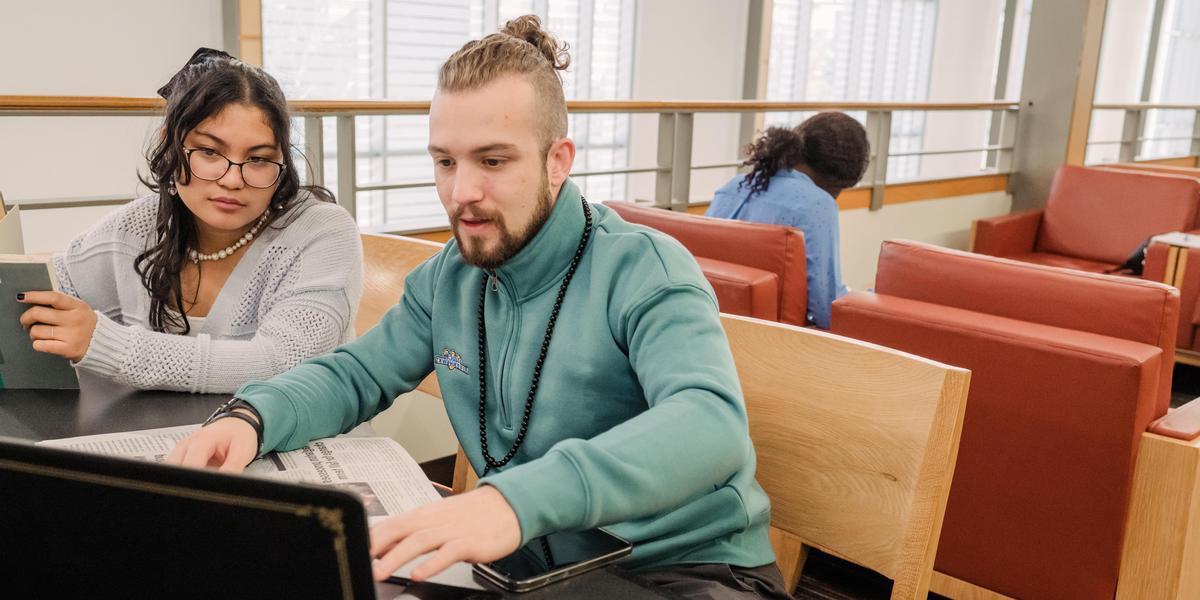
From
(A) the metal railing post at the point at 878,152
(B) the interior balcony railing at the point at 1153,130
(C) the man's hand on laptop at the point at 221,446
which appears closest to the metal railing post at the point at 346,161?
(C) the man's hand on laptop at the point at 221,446

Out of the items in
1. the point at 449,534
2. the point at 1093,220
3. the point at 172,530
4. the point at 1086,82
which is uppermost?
the point at 1086,82

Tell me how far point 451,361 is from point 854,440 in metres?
0.50

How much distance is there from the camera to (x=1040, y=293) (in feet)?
7.11

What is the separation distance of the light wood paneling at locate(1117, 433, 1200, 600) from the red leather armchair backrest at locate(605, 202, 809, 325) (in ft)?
3.10

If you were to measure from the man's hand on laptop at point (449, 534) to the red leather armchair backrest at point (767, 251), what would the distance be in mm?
1893

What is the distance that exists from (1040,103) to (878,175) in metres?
1.92

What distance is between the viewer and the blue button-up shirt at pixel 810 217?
314 centimetres

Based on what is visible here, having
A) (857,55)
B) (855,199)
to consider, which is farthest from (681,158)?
(857,55)

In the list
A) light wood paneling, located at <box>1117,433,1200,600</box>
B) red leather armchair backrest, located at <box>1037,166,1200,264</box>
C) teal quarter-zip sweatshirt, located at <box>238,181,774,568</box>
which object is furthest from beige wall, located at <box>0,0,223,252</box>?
red leather armchair backrest, located at <box>1037,166,1200,264</box>

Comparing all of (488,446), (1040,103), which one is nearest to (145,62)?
(488,446)

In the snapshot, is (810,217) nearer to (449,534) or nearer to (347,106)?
(347,106)

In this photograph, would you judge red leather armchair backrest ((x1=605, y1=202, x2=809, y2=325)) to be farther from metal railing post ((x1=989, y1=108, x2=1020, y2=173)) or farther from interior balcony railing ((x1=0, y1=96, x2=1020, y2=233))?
metal railing post ((x1=989, y1=108, x2=1020, y2=173))

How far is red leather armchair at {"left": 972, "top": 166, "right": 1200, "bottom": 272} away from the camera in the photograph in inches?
209

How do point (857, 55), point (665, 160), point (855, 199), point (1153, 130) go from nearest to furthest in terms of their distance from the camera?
point (665, 160) → point (855, 199) → point (857, 55) → point (1153, 130)
